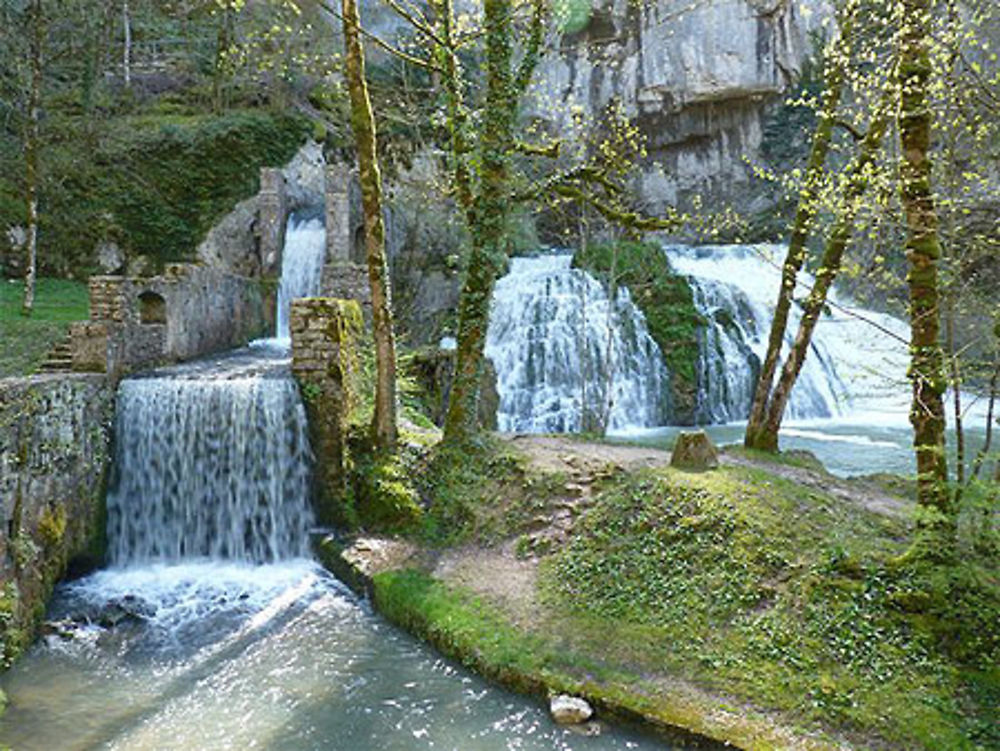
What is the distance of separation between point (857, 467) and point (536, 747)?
11.1 meters

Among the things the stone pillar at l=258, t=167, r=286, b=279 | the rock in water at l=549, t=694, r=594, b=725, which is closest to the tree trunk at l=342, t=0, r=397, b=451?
the rock in water at l=549, t=694, r=594, b=725

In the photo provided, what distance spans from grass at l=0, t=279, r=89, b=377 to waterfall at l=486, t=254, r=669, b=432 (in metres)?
10.0

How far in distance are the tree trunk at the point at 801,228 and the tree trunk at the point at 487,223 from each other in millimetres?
3631

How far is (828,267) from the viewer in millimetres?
8289

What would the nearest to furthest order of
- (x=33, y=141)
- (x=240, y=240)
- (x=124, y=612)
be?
(x=124, y=612)
(x=33, y=141)
(x=240, y=240)

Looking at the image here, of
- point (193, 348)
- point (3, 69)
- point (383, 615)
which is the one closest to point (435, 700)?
point (383, 615)

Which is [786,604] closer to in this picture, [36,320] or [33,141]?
[36,320]

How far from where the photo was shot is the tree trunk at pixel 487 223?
8633mm

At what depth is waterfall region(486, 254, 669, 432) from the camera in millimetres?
18094

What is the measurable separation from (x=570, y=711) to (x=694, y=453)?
3759 millimetres

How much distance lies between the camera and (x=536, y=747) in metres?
4.80

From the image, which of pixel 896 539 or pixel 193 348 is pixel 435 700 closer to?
pixel 896 539

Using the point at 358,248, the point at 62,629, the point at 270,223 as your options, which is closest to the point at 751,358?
the point at 358,248

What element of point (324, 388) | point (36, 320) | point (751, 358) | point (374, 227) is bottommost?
point (751, 358)
